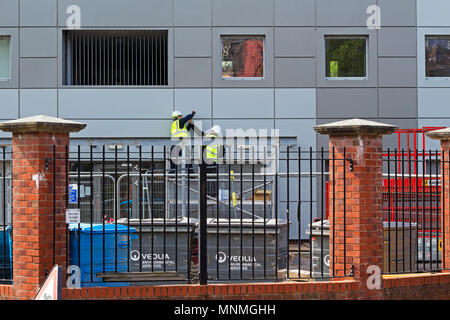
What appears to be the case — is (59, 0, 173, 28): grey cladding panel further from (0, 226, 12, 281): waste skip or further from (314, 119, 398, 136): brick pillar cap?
(314, 119, 398, 136): brick pillar cap

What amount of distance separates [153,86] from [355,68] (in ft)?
17.6

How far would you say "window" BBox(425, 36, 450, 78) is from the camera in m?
16.2

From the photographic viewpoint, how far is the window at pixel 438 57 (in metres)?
16.2

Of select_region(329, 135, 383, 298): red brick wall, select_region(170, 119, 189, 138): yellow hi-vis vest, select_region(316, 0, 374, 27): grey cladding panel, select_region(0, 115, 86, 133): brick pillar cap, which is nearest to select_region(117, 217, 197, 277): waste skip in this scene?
select_region(0, 115, 86, 133): brick pillar cap

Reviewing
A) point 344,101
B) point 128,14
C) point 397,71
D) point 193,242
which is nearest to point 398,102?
point 397,71

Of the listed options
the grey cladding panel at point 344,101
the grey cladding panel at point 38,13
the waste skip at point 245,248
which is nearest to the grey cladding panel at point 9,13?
the grey cladding panel at point 38,13

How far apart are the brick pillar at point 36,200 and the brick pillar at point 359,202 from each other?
3.47 meters

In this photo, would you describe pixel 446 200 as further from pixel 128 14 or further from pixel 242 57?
pixel 128 14

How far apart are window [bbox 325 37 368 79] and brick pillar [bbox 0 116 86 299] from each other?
9.79 m

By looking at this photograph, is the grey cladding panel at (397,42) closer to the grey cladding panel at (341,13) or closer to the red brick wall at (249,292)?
the grey cladding panel at (341,13)

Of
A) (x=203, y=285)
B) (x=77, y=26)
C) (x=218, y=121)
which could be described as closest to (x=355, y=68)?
(x=218, y=121)

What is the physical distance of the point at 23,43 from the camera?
1570cm

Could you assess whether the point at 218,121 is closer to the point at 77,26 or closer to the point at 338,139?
the point at 77,26

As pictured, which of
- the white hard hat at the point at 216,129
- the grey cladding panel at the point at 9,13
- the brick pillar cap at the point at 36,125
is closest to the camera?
the brick pillar cap at the point at 36,125
